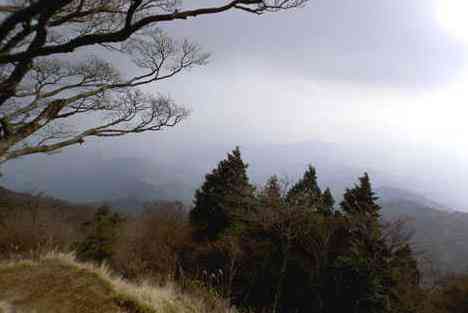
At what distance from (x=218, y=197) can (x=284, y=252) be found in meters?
9.17

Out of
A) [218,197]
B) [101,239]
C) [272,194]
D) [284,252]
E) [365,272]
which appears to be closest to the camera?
[365,272]

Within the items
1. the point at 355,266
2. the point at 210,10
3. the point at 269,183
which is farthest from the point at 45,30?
the point at 269,183

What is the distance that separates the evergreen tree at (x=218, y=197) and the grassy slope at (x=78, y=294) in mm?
14849

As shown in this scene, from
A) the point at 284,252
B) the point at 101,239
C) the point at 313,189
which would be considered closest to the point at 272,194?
the point at 284,252

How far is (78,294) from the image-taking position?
387 centimetres

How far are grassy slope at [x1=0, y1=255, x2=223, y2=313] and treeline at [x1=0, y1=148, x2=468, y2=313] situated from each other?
1.67 feet

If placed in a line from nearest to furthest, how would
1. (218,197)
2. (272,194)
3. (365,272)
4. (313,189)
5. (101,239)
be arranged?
(365,272), (272,194), (218,197), (313,189), (101,239)

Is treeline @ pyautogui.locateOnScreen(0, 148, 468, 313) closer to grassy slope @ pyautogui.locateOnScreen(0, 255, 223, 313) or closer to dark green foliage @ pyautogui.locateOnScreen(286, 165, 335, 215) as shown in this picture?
dark green foliage @ pyautogui.locateOnScreen(286, 165, 335, 215)

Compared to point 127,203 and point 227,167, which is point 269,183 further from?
point 127,203

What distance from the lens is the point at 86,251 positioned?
2317 cm

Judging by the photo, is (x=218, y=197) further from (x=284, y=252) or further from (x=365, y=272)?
(x=365, y=272)

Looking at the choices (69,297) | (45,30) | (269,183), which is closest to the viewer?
(45,30)

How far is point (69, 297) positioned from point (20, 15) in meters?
3.37

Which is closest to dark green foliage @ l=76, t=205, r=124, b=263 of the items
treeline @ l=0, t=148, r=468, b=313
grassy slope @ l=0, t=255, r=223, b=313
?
treeline @ l=0, t=148, r=468, b=313
